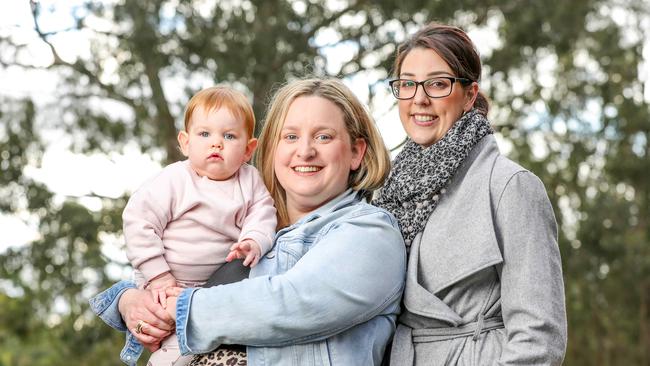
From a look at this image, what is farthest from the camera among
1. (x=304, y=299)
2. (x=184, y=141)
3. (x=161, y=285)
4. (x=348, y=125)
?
(x=184, y=141)

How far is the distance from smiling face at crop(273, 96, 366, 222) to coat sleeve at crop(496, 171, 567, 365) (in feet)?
2.06

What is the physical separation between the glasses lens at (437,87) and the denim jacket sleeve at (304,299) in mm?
581

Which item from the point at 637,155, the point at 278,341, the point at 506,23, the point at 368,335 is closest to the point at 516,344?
the point at 368,335

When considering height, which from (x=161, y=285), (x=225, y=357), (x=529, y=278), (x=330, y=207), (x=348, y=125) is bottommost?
(x=225, y=357)

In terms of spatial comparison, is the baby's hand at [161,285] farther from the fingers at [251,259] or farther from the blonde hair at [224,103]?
the blonde hair at [224,103]

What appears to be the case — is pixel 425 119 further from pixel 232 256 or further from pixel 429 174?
pixel 232 256

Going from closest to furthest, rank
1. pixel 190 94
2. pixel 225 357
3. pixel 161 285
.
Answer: pixel 225 357 → pixel 161 285 → pixel 190 94

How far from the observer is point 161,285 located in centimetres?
334

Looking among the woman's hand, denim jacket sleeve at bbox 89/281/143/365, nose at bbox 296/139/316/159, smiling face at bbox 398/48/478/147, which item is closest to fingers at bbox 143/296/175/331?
the woman's hand

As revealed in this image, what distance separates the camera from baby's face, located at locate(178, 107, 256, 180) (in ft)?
11.4

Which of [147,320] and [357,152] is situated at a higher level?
[357,152]

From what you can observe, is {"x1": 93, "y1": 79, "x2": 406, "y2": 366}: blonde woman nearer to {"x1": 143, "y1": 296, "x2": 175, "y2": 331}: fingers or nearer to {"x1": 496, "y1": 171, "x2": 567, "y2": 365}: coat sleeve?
{"x1": 143, "y1": 296, "x2": 175, "y2": 331}: fingers

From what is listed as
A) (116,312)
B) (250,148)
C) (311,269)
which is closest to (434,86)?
(250,148)

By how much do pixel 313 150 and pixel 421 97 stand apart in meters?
0.43
